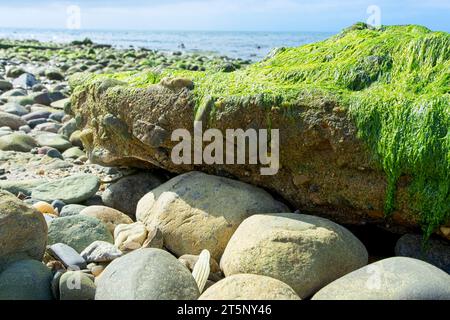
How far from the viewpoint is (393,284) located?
3211 millimetres

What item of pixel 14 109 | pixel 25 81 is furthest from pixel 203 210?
pixel 25 81

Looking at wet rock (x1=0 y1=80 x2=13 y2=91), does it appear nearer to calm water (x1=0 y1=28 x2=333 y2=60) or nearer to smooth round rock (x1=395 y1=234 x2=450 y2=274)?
smooth round rock (x1=395 y1=234 x2=450 y2=274)

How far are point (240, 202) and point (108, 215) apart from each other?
51.5 inches

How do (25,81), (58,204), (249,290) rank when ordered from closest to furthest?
(249,290) < (58,204) < (25,81)

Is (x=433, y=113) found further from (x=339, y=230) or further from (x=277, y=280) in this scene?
(x=277, y=280)

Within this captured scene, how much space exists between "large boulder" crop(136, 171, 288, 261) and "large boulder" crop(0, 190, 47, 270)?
3.32ft

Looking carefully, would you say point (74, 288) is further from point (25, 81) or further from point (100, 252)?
point (25, 81)

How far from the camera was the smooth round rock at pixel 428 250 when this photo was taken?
159 inches

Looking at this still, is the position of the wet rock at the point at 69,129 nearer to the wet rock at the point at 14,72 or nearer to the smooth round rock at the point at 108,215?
the smooth round rock at the point at 108,215

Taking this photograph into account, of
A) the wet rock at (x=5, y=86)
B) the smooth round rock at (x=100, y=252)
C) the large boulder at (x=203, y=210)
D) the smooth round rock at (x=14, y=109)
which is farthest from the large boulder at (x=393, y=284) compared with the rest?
the wet rock at (x=5, y=86)

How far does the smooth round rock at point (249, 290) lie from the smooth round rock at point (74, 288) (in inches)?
30.1

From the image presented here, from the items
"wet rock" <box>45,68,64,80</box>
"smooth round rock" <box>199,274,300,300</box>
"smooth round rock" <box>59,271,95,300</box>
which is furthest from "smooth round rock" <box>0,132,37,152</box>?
"wet rock" <box>45,68,64,80</box>

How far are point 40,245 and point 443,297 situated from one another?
2751mm
